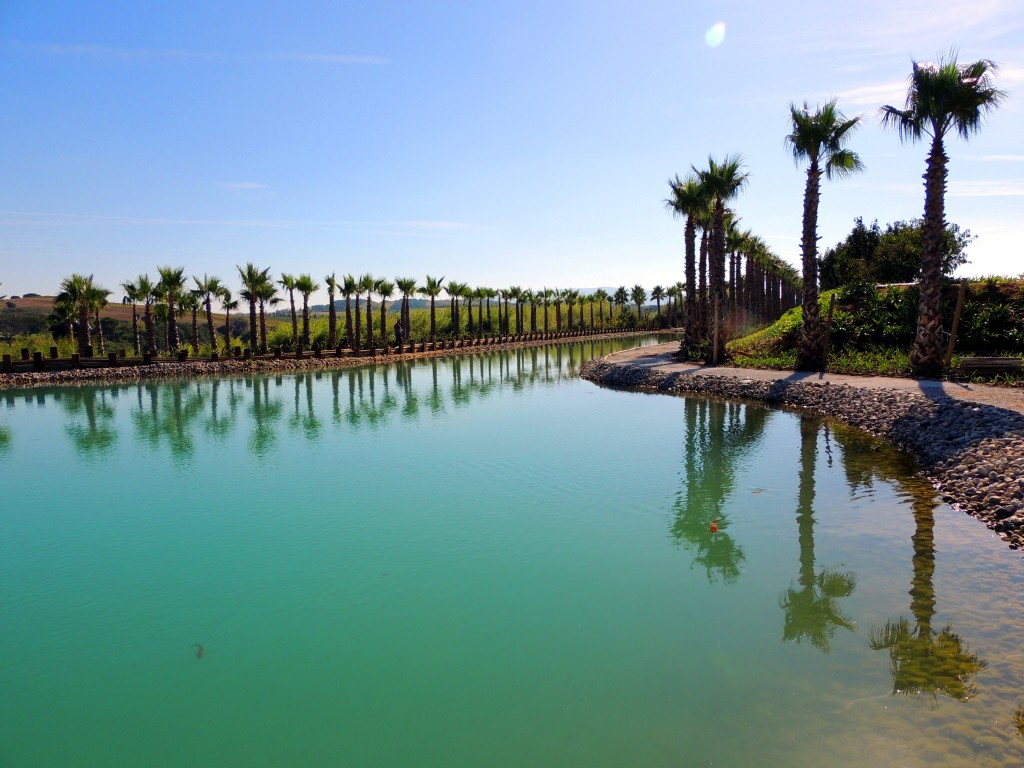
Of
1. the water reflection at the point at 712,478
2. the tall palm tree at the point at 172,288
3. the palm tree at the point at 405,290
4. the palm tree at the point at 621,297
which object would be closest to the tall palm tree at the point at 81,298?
the tall palm tree at the point at 172,288

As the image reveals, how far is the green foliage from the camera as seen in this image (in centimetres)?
4275

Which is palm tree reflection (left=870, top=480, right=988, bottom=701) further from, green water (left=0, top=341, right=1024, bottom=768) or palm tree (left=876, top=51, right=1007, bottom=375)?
palm tree (left=876, top=51, right=1007, bottom=375)

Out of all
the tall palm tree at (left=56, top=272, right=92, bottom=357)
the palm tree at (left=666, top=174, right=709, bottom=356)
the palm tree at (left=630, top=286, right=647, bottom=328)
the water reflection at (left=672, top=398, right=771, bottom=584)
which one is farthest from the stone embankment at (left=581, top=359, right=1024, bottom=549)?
the palm tree at (left=630, top=286, right=647, bottom=328)

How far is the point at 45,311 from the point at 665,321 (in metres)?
94.8

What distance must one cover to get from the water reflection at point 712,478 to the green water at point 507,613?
0.33 feet

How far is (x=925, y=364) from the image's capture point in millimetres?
21578

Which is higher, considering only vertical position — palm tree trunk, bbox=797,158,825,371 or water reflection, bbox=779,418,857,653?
palm tree trunk, bbox=797,158,825,371

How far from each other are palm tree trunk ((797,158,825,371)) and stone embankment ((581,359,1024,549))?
340 cm

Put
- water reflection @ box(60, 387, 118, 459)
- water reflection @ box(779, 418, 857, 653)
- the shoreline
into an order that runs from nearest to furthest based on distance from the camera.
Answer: water reflection @ box(779, 418, 857, 653)
water reflection @ box(60, 387, 118, 459)
the shoreline

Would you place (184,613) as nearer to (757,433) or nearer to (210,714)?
(210,714)

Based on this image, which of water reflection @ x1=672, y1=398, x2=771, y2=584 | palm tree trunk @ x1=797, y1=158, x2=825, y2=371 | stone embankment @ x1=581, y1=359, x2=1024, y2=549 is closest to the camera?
water reflection @ x1=672, y1=398, x2=771, y2=584

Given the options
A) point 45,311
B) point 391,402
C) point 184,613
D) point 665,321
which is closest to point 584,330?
point 665,321

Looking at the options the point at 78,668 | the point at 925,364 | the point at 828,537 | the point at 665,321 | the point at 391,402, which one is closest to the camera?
the point at 78,668

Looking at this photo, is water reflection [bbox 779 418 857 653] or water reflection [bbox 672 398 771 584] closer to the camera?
water reflection [bbox 779 418 857 653]
